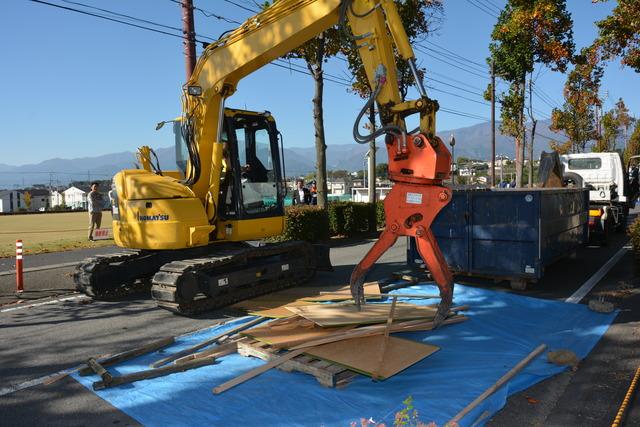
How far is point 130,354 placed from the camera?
5441 mm

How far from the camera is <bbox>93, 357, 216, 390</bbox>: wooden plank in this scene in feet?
→ 15.4

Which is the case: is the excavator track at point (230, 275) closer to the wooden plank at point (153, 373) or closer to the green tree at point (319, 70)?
the wooden plank at point (153, 373)

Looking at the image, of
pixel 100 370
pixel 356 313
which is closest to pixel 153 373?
pixel 100 370

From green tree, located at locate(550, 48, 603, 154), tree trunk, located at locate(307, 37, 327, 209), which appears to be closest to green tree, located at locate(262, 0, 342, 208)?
tree trunk, located at locate(307, 37, 327, 209)

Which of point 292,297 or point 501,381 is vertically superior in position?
point 292,297

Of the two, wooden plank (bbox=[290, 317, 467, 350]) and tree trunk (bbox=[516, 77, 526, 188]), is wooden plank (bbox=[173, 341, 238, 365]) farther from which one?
tree trunk (bbox=[516, 77, 526, 188])

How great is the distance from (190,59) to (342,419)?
10348 mm

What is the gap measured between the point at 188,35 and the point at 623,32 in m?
10.1

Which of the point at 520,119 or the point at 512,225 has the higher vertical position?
the point at 520,119

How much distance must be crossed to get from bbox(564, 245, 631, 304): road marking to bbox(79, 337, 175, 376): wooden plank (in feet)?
20.0

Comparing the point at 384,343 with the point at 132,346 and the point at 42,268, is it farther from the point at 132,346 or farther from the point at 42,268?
the point at 42,268

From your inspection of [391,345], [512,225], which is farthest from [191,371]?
[512,225]

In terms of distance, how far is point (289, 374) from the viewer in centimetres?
500

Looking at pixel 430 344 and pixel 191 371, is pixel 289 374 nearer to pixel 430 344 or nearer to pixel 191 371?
pixel 191 371
